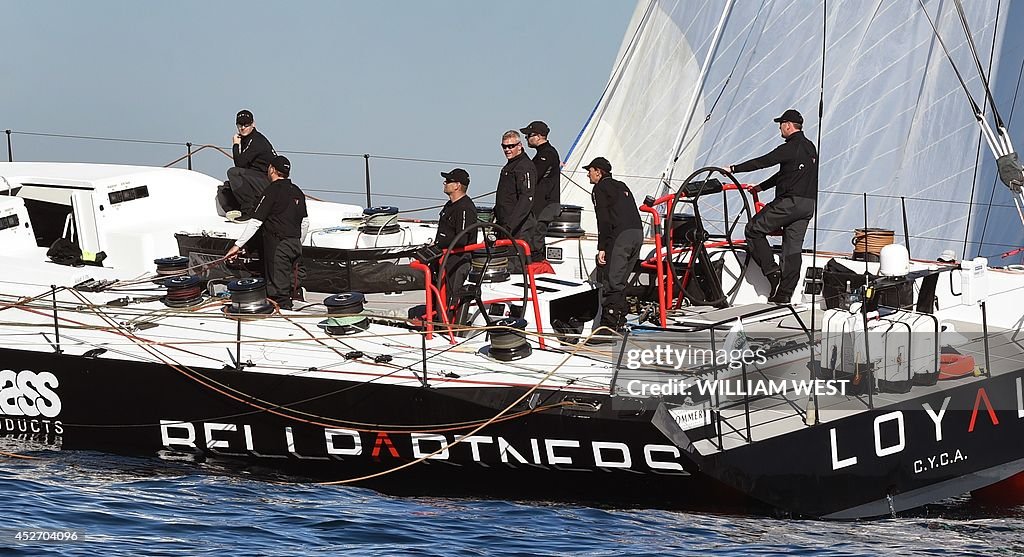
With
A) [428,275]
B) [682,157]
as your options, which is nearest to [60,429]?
[428,275]

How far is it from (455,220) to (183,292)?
6.45 ft

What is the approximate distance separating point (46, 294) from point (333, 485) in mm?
2473

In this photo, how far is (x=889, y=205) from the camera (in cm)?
1193

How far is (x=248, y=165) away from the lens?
40.9 feet

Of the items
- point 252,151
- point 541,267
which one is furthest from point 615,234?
point 252,151

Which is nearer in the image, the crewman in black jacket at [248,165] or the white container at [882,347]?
the white container at [882,347]

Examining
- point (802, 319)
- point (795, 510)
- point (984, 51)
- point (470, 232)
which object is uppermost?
→ point (984, 51)

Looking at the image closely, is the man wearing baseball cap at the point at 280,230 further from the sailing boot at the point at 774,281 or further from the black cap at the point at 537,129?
the sailing boot at the point at 774,281

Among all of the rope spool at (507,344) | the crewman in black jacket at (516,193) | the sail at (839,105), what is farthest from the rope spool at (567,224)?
the rope spool at (507,344)

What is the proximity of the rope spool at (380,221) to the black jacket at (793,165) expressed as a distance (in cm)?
291

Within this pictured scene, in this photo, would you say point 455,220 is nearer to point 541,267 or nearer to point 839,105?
point 541,267

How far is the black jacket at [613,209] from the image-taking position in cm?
1001

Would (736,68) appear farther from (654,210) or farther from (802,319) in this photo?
(802,319)

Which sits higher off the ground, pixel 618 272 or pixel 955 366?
pixel 618 272
